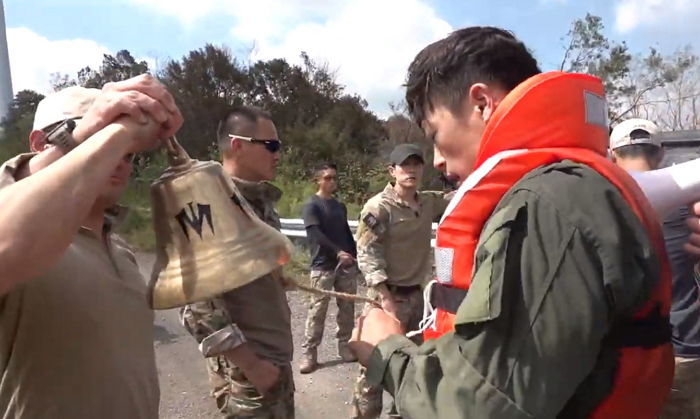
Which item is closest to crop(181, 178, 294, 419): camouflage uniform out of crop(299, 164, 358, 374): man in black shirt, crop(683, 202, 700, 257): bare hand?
crop(683, 202, 700, 257): bare hand

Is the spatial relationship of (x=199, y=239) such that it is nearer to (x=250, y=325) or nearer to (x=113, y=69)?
(x=250, y=325)

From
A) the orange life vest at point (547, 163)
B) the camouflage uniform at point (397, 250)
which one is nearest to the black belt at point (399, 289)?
the camouflage uniform at point (397, 250)

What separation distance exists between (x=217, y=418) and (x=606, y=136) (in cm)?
466

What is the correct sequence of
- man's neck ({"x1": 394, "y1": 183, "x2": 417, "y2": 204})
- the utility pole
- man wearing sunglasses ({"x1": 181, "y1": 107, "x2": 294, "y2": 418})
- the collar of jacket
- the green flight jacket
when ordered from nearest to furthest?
the green flight jacket
the collar of jacket
man wearing sunglasses ({"x1": 181, "y1": 107, "x2": 294, "y2": 418})
man's neck ({"x1": 394, "y1": 183, "x2": 417, "y2": 204})
the utility pole

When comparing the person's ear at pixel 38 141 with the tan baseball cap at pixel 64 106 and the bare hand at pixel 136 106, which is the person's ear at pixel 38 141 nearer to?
the tan baseball cap at pixel 64 106

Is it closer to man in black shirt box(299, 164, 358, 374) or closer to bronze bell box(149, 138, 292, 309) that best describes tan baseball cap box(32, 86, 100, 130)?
bronze bell box(149, 138, 292, 309)

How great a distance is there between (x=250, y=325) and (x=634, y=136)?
2.55 meters

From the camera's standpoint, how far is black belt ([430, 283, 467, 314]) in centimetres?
155

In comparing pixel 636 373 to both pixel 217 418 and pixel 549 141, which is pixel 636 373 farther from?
pixel 217 418

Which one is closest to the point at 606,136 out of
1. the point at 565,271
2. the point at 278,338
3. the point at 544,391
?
the point at 565,271

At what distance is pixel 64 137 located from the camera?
5.80 ft

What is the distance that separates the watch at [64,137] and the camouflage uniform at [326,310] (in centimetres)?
476

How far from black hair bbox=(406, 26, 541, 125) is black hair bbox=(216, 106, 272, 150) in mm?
2091

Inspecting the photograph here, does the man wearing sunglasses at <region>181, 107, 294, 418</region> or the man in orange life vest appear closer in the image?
the man in orange life vest
